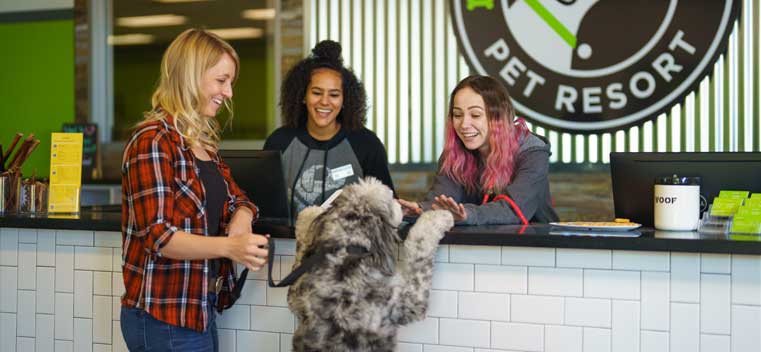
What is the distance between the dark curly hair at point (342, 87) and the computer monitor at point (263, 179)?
87cm

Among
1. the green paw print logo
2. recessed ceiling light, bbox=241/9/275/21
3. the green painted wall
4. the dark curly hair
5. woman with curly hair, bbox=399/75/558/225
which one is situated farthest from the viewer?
the green painted wall

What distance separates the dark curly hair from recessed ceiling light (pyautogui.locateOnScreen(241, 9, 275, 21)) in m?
1.53

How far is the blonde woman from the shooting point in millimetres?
1827

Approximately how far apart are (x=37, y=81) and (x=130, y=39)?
0.88 metres

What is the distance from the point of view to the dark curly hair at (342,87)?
11.3 feet

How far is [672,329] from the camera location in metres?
2.02

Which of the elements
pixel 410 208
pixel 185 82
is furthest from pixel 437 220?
pixel 185 82

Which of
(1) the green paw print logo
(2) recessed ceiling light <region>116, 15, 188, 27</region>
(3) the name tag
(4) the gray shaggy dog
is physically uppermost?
(2) recessed ceiling light <region>116, 15, 188, 27</region>

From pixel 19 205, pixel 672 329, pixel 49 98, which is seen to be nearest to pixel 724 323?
pixel 672 329

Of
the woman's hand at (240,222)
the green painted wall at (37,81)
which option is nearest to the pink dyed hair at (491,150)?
the woman's hand at (240,222)

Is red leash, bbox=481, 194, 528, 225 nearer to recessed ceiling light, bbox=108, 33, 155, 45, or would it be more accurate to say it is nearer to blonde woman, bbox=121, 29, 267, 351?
blonde woman, bbox=121, 29, 267, 351

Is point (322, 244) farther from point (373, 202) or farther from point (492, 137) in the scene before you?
point (492, 137)

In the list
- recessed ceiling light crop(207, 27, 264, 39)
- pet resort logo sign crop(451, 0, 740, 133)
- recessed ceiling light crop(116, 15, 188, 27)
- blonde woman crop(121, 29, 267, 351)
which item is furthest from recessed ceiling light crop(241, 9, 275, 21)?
blonde woman crop(121, 29, 267, 351)

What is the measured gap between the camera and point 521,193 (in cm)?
265
